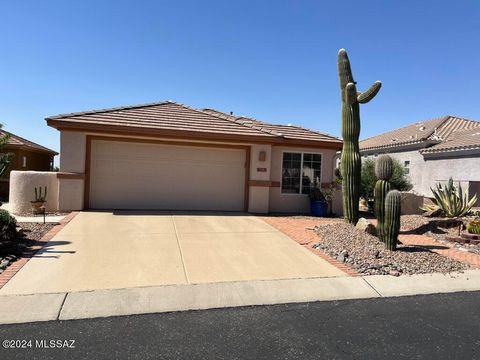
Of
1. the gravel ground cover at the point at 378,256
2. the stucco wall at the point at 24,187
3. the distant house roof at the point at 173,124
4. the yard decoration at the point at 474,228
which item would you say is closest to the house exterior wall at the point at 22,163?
the stucco wall at the point at 24,187

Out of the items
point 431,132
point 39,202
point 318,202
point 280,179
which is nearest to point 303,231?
point 318,202

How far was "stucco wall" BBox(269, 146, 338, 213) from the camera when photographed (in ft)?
46.1

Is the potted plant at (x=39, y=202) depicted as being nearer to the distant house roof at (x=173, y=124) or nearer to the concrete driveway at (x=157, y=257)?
the concrete driveway at (x=157, y=257)

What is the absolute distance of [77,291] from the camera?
5.29 meters

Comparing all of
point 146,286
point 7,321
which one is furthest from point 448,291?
point 7,321

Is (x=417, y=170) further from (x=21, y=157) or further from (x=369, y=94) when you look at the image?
(x=21, y=157)

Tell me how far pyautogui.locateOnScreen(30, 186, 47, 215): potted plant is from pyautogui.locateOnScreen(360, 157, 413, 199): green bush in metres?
13.5

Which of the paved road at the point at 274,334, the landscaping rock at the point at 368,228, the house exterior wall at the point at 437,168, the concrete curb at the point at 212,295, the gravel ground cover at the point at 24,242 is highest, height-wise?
the house exterior wall at the point at 437,168

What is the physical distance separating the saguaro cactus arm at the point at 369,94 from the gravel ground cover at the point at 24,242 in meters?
8.72

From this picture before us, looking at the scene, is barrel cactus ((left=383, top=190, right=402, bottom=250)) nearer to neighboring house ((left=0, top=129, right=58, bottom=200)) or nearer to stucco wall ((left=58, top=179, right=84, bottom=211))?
stucco wall ((left=58, top=179, right=84, bottom=211))

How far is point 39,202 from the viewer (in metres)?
11.4

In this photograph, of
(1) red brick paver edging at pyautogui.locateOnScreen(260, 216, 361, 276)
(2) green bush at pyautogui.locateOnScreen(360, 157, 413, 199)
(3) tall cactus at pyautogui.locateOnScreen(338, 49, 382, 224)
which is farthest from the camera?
(2) green bush at pyautogui.locateOnScreen(360, 157, 413, 199)

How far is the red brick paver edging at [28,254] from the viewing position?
18.8ft

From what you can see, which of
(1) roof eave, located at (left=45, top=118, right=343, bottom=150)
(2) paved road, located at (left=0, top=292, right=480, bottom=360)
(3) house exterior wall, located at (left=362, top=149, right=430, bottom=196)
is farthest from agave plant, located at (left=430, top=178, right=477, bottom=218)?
(3) house exterior wall, located at (left=362, top=149, right=430, bottom=196)
